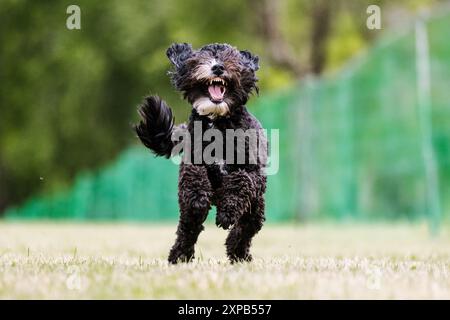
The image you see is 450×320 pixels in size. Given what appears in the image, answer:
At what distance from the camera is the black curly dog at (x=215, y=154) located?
5.76 m

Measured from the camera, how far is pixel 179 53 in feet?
20.4

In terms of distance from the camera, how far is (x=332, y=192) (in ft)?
61.0

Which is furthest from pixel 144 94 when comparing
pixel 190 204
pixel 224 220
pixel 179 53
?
pixel 224 220

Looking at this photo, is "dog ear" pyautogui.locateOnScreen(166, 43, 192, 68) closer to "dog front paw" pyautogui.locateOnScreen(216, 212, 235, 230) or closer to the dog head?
the dog head

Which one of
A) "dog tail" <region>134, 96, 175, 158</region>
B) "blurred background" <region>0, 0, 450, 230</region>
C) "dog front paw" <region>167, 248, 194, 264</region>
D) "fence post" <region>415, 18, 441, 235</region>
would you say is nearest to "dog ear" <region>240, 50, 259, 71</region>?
"dog tail" <region>134, 96, 175, 158</region>

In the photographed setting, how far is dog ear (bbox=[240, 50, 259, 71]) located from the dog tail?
75 cm

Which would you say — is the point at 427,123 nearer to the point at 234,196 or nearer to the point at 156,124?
the point at 156,124

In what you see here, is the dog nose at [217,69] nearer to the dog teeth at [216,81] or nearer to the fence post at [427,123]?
the dog teeth at [216,81]

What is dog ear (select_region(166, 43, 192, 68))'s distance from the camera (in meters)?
6.13

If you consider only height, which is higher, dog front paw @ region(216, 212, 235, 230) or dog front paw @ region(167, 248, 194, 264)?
dog front paw @ region(216, 212, 235, 230)

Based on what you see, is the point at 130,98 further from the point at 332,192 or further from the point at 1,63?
the point at 332,192

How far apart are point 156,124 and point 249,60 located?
0.89 meters

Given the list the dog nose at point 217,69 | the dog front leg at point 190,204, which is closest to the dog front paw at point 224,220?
the dog front leg at point 190,204
